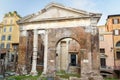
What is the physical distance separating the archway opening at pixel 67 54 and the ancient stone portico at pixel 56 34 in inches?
330

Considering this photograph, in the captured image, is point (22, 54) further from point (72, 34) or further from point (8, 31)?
point (8, 31)

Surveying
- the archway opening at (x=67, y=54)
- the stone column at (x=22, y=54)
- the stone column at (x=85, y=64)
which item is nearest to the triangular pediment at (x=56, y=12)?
the stone column at (x=22, y=54)

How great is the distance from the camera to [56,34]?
21938 mm

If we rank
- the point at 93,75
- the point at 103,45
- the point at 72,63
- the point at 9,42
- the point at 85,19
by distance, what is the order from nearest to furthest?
1. the point at 93,75
2. the point at 85,19
3. the point at 72,63
4. the point at 103,45
5. the point at 9,42

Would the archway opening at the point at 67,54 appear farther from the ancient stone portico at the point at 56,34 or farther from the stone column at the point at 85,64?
the stone column at the point at 85,64

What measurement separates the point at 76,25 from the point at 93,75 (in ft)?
20.3

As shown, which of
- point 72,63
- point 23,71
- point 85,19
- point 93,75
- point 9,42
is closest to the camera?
point 93,75

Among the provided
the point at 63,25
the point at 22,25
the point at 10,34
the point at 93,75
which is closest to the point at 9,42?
the point at 10,34

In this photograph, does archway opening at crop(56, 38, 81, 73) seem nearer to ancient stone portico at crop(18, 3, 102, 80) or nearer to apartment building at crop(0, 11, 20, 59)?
ancient stone portico at crop(18, 3, 102, 80)

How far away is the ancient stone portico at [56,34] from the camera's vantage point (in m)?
20.1

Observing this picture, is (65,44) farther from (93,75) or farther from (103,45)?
(93,75)

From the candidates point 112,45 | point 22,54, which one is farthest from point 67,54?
point 112,45

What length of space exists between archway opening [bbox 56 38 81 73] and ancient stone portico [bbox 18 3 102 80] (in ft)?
27.5

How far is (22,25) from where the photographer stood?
23672mm
